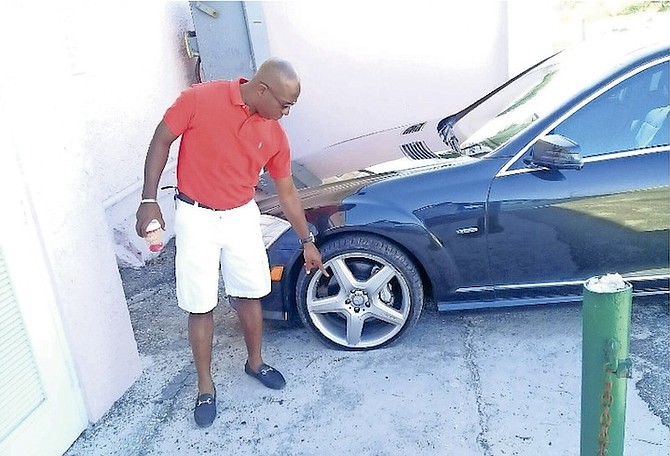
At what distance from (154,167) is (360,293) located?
124cm

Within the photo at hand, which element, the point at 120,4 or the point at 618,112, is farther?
the point at 120,4

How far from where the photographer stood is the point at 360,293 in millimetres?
3160

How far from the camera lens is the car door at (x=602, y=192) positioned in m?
2.94

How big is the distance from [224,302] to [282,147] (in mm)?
1599

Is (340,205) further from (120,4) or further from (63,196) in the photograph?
(120,4)

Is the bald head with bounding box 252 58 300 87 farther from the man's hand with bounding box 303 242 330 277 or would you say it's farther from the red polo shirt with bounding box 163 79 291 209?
the man's hand with bounding box 303 242 330 277

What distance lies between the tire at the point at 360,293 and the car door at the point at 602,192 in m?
0.50

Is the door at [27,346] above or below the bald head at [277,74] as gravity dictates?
below

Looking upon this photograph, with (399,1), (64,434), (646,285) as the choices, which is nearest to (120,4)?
(399,1)

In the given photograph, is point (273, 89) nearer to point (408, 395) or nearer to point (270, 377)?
point (270, 377)

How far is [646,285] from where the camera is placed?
3.12 metres

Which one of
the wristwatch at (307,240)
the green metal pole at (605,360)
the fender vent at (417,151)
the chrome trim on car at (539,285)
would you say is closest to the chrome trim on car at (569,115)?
the fender vent at (417,151)

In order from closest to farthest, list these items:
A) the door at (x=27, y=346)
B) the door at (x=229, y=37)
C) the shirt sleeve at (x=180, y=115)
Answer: the door at (x=27, y=346) < the shirt sleeve at (x=180, y=115) < the door at (x=229, y=37)

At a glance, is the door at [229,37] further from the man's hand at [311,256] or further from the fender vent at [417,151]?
the man's hand at [311,256]
